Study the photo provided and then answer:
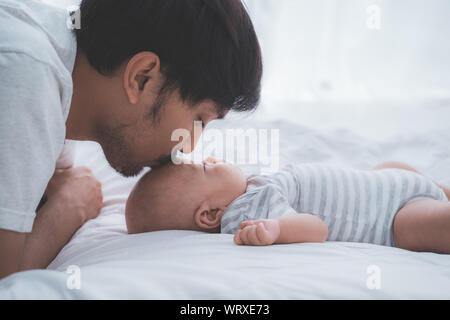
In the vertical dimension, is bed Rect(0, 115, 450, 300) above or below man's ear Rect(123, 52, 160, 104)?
below

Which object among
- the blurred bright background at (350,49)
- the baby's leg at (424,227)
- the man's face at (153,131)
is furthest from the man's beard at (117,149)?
the blurred bright background at (350,49)

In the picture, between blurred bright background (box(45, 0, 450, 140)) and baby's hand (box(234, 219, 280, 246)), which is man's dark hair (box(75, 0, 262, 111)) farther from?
blurred bright background (box(45, 0, 450, 140))

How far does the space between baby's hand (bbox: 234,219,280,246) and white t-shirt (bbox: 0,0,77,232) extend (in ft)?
1.20

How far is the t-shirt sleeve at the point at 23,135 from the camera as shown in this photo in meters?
0.68

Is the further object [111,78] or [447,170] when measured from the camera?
[447,170]

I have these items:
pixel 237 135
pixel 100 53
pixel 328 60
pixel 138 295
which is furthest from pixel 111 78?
pixel 328 60

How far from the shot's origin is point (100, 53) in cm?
89

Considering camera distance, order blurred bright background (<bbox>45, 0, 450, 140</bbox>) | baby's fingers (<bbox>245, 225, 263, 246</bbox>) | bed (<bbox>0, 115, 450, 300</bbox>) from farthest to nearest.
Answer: blurred bright background (<bbox>45, 0, 450, 140</bbox>), baby's fingers (<bbox>245, 225, 263, 246</bbox>), bed (<bbox>0, 115, 450, 300</bbox>)

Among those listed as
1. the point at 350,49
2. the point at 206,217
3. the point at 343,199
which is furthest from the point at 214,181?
the point at 350,49

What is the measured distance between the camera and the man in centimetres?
70

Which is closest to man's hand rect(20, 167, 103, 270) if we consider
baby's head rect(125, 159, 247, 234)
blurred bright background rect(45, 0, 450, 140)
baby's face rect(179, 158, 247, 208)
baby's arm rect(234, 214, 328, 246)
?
baby's head rect(125, 159, 247, 234)

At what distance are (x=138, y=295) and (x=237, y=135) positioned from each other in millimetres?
1060

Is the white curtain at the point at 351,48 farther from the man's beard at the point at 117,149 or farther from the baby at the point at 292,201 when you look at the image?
the man's beard at the point at 117,149

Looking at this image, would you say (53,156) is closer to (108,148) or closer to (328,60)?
(108,148)
